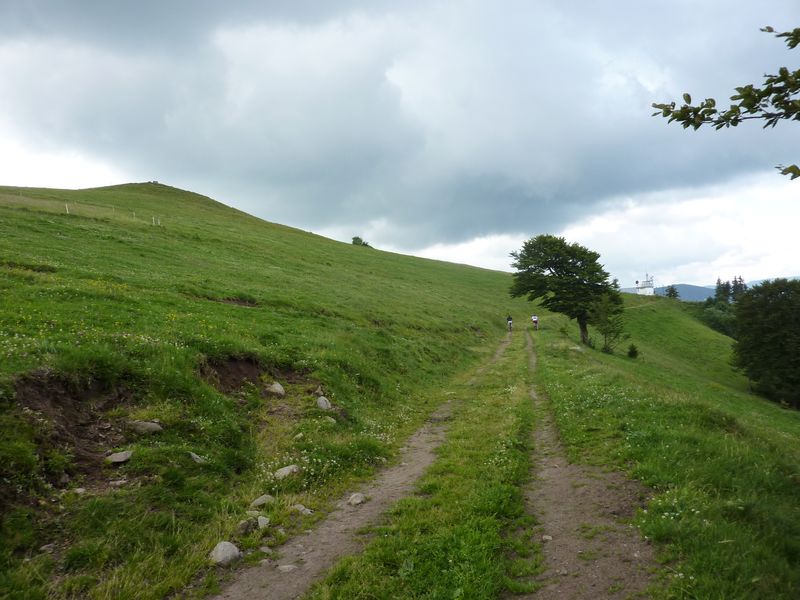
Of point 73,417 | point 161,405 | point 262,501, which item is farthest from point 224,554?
point 73,417

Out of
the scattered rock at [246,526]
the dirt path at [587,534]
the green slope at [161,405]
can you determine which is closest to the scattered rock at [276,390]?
the green slope at [161,405]

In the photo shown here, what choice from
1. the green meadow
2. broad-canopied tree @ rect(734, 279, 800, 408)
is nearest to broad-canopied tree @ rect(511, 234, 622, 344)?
broad-canopied tree @ rect(734, 279, 800, 408)

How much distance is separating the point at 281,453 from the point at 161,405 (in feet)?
10.5

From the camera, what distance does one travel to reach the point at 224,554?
22.7 feet

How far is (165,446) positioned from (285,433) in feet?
10.8

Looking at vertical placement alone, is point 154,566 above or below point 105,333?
below

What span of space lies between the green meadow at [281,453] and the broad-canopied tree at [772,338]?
52.0 m

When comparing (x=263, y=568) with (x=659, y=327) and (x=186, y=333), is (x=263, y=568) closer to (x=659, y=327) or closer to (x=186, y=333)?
(x=186, y=333)

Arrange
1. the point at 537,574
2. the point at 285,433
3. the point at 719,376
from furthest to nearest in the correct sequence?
the point at 719,376 < the point at 285,433 < the point at 537,574

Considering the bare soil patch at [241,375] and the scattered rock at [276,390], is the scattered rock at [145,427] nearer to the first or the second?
the bare soil patch at [241,375]

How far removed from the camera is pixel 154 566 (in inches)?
256

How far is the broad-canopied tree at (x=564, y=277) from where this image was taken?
51.7 metres

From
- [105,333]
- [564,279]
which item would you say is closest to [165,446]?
[105,333]

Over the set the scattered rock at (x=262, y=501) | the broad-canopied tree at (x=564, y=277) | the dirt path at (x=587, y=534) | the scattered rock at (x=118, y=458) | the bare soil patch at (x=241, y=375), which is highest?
the broad-canopied tree at (x=564, y=277)
